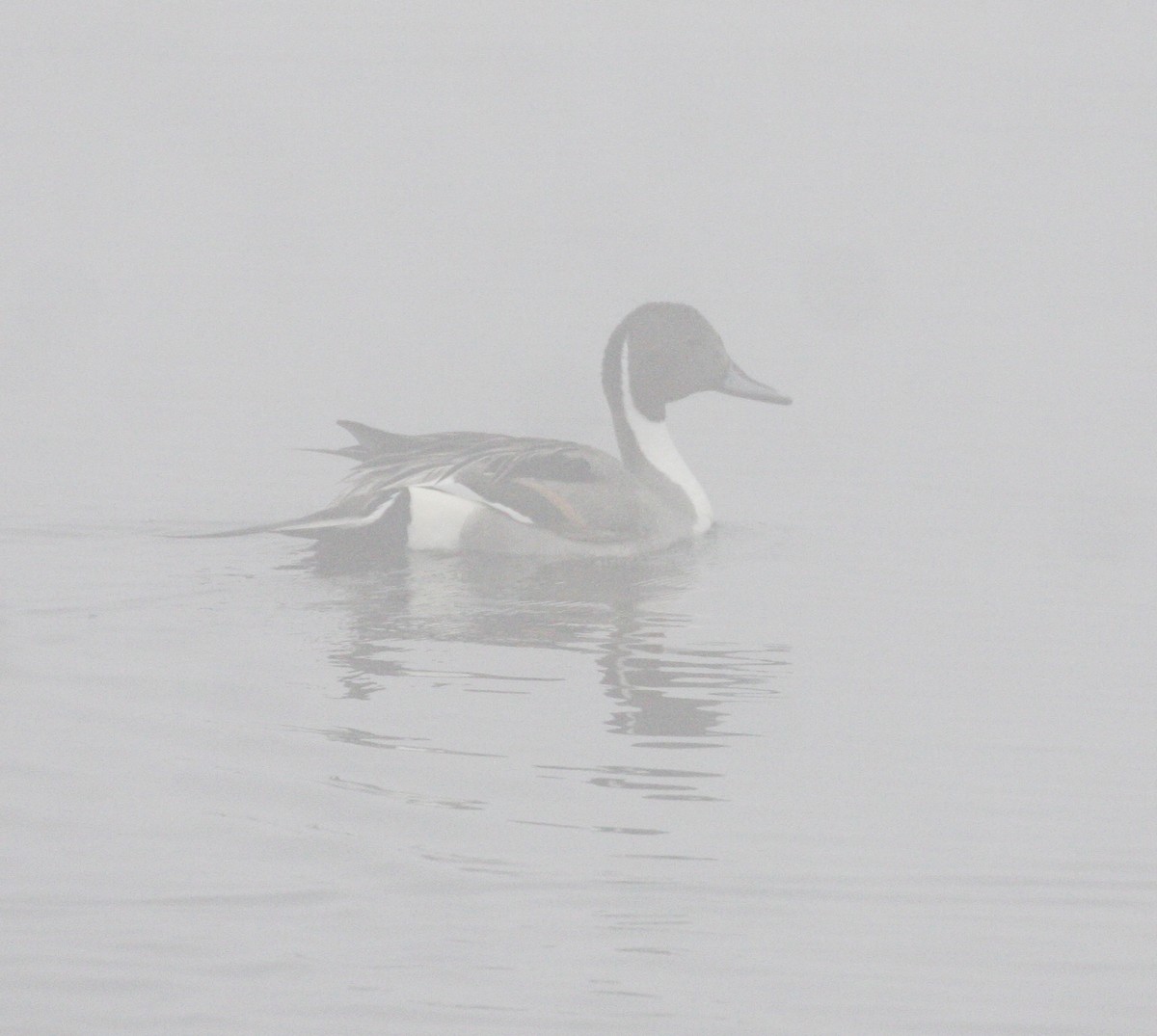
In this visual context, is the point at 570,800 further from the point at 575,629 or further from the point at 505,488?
the point at 505,488

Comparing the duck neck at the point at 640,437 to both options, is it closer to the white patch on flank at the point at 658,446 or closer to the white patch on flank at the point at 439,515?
the white patch on flank at the point at 658,446

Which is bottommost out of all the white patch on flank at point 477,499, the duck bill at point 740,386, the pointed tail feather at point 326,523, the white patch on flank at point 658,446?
the pointed tail feather at point 326,523

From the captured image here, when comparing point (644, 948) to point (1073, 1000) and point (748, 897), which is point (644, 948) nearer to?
point (748, 897)

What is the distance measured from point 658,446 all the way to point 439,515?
1568 mm

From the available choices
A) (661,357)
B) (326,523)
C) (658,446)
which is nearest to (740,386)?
(661,357)

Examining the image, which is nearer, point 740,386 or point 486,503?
point 486,503

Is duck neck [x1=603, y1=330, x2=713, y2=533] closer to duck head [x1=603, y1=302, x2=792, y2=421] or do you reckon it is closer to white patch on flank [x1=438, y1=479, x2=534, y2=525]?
duck head [x1=603, y1=302, x2=792, y2=421]

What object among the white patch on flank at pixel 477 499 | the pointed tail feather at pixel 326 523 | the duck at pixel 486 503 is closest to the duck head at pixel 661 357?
the duck at pixel 486 503

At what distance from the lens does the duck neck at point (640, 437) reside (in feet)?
36.4

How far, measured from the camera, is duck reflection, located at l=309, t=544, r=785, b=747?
24.3 feet

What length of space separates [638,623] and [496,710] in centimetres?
162

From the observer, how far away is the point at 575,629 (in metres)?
8.52

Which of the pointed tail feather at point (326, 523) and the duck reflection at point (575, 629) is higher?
the pointed tail feather at point (326, 523)

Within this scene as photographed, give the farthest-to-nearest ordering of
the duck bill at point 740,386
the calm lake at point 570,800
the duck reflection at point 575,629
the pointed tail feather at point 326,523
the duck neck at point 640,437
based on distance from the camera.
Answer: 1. the duck bill at point 740,386
2. the duck neck at point 640,437
3. the pointed tail feather at point 326,523
4. the duck reflection at point 575,629
5. the calm lake at point 570,800
